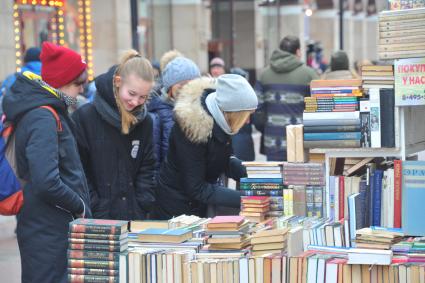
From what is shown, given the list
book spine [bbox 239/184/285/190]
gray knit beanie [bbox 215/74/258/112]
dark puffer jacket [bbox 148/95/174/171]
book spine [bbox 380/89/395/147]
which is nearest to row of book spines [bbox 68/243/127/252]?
book spine [bbox 239/184/285/190]

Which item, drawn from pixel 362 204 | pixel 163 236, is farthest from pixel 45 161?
pixel 362 204

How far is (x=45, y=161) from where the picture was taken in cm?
520

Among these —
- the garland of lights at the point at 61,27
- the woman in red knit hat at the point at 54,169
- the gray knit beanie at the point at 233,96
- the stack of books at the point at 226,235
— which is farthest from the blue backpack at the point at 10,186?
the garland of lights at the point at 61,27

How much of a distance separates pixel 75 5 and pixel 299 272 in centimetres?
1633

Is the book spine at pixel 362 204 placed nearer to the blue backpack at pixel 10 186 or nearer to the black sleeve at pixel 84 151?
the black sleeve at pixel 84 151

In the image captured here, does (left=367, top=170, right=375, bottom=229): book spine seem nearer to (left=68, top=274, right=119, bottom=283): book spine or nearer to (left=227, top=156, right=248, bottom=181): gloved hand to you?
(left=227, top=156, right=248, bottom=181): gloved hand

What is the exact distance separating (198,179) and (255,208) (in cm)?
47

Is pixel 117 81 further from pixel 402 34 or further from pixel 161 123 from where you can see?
pixel 402 34

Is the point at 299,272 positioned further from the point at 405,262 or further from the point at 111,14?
the point at 111,14

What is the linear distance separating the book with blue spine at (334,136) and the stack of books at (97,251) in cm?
169

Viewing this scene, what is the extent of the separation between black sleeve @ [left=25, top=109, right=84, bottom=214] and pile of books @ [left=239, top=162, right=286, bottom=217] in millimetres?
1463

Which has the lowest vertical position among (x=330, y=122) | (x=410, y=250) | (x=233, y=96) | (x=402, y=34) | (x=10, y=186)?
(x=410, y=250)

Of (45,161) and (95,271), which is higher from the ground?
(45,161)

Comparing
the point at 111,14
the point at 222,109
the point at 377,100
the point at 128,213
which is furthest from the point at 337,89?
the point at 111,14
